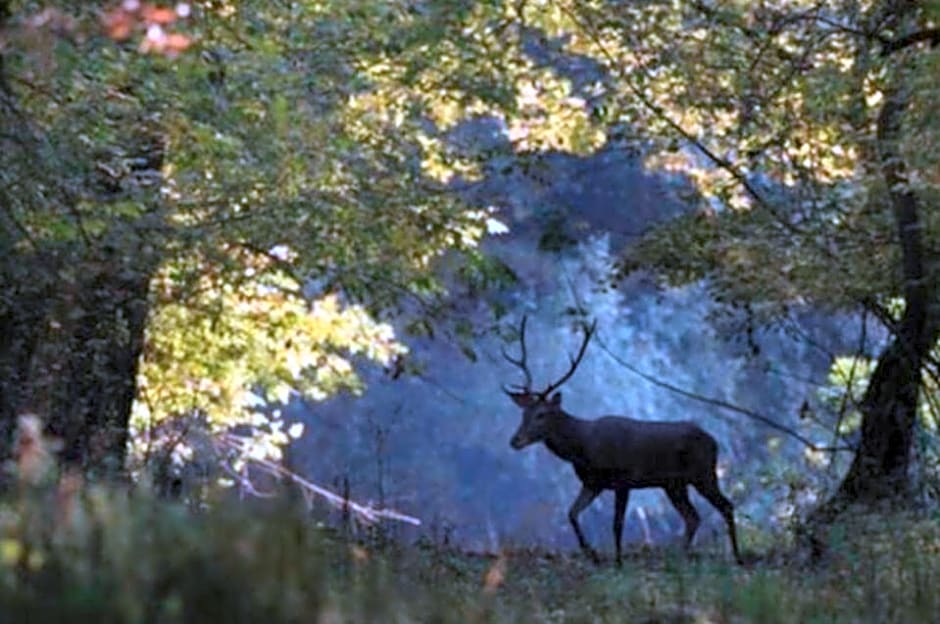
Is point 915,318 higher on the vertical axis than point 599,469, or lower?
higher

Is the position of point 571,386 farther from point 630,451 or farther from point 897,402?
point 630,451

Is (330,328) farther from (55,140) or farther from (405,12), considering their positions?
(55,140)

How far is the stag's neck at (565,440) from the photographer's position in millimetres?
11578

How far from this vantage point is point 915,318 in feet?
38.1

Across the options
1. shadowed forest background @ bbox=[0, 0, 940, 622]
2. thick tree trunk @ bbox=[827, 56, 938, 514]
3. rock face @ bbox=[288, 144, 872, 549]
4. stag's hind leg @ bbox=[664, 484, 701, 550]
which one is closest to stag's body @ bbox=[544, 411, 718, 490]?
stag's hind leg @ bbox=[664, 484, 701, 550]

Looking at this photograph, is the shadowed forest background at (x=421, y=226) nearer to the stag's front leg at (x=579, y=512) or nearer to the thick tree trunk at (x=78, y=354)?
the thick tree trunk at (x=78, y=354)

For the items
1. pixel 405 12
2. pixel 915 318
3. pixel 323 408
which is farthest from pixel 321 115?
pixel 323 408

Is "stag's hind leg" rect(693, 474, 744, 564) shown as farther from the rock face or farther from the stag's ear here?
the rock face

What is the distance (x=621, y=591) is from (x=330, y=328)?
9.17 metres

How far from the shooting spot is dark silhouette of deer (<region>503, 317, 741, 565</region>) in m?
11.6

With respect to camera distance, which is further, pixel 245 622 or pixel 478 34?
pixel 478 34

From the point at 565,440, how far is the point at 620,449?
0.43 meters

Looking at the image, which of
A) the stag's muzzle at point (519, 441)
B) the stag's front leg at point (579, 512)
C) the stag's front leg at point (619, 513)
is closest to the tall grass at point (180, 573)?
the stag's front leg at point (579, 512)

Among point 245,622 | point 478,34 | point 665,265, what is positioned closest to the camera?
point 245,622
